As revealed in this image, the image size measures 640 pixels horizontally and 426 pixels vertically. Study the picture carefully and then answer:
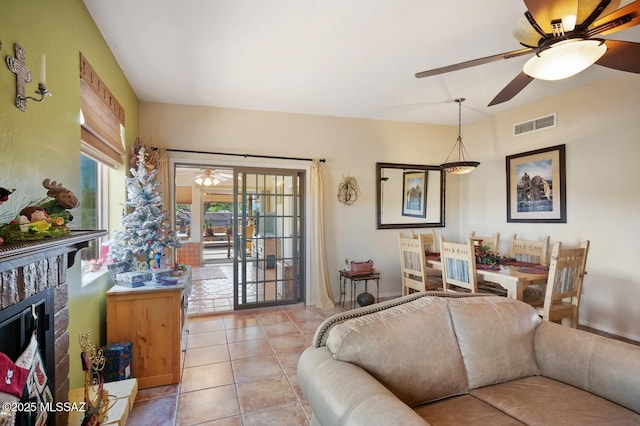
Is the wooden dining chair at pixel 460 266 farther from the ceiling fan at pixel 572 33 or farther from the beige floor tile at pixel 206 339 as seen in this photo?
the beige floor tile at pixel 206 339

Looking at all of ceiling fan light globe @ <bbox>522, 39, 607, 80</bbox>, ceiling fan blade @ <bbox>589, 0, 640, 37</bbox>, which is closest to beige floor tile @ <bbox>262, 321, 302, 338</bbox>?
ceiling fan light globe @ <bbox>522, 39, 607, 80</bbox>

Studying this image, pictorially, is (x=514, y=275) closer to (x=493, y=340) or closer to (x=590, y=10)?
(x=493, y=340)

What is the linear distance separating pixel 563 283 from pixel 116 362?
12.2 feet

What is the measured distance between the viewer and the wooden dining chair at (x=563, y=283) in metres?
2.77

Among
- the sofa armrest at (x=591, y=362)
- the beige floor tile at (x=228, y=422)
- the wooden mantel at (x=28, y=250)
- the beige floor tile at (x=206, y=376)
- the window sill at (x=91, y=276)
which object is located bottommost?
the beige floor tile at (x=228, y=422)

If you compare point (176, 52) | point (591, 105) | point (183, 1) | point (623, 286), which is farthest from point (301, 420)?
point (591, 105)

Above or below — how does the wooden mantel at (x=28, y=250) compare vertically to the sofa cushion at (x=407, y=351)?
above

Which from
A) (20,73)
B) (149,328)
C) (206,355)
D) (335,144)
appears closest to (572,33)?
(20,73)

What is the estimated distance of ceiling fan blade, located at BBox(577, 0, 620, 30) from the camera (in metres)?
1.58

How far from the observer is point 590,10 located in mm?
1637

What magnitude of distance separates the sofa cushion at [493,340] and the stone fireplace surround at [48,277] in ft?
6.10

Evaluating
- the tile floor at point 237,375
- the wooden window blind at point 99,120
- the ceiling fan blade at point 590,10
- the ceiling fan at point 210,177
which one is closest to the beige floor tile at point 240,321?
the tile floor at point 237,375

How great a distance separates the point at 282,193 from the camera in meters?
4.68

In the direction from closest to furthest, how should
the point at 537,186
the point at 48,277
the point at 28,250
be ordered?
the point at 28,250 → the point at 48,277 → the point at 537,186
